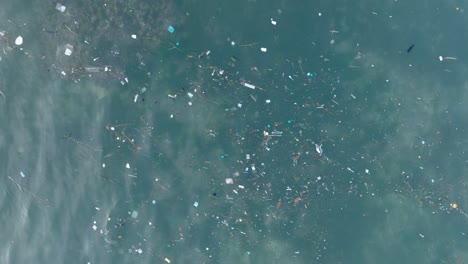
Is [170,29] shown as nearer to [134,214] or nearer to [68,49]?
[68,49]

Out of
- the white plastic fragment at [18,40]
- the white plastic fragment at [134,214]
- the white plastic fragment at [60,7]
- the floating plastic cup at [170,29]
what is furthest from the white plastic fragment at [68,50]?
the white plastic fragment at [134,214]

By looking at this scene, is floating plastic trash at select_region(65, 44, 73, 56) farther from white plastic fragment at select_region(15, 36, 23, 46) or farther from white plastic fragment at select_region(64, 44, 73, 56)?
white plastic fragment at select_region(15, 36, 23, 46)

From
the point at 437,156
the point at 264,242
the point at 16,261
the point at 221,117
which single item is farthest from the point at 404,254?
the point at 16,261

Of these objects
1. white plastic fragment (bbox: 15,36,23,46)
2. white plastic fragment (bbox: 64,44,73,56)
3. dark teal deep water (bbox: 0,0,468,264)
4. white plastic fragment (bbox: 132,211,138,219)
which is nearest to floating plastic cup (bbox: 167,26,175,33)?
dark teal deep water (bbox: 0,0,468,264)

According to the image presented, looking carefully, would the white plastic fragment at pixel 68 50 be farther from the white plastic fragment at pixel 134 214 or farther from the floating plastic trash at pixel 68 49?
the white plastic fragment at pixel 134 214

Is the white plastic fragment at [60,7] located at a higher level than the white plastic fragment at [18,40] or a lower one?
higher

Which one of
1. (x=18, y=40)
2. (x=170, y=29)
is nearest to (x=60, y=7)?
(x=18, y=40)

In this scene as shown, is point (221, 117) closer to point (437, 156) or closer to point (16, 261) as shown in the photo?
point (437, 156)

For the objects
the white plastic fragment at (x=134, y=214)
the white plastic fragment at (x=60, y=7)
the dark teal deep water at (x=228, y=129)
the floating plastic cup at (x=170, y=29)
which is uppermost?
the white plastic fragment at (x=60, y=7)
